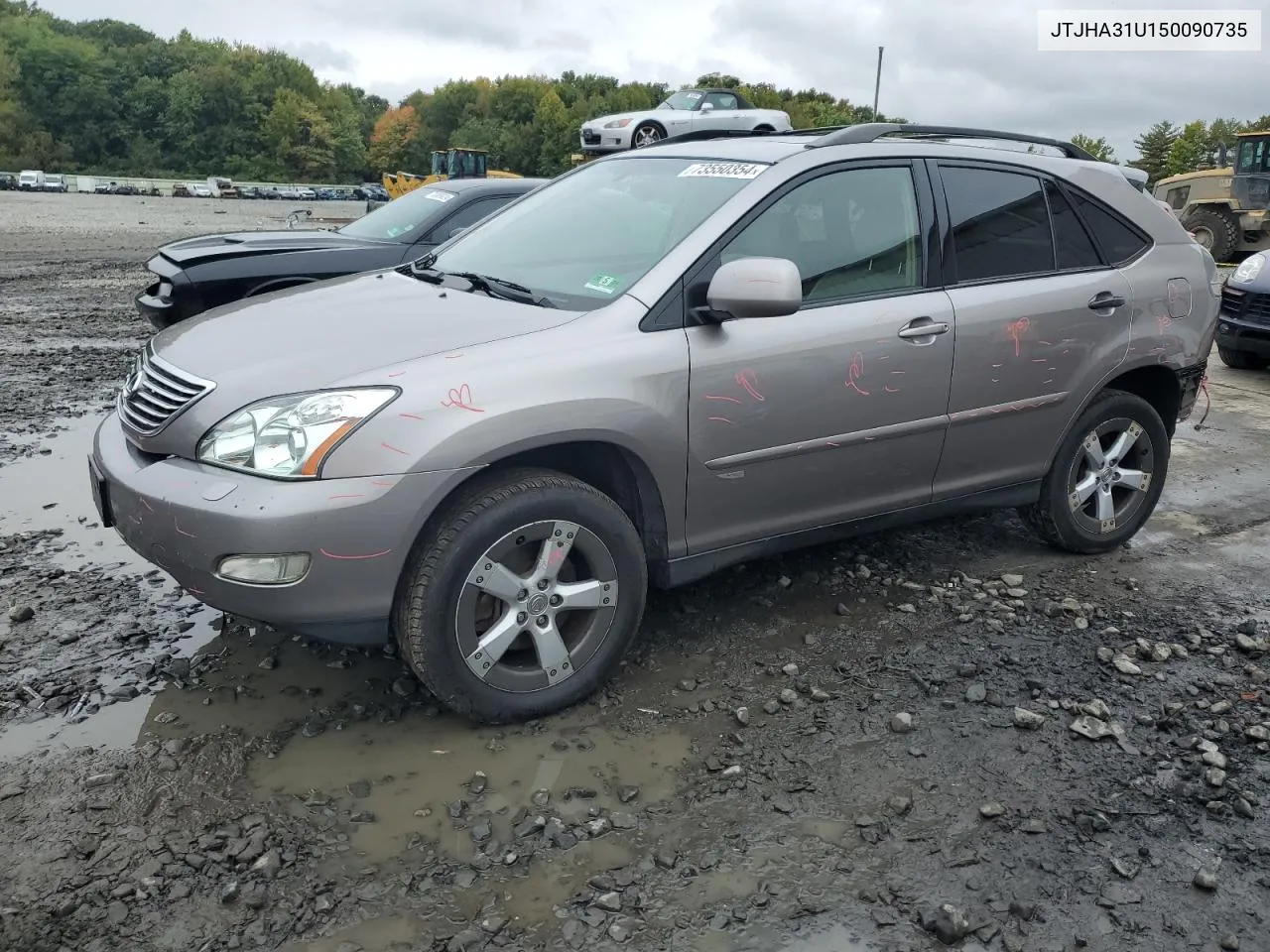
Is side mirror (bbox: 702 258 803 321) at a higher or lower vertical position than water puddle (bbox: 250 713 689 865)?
higher

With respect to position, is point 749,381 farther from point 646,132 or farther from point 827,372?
point 646,132

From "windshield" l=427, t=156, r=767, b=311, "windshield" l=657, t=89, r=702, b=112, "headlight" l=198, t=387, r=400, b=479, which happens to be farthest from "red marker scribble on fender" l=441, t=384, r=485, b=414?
"windshield" l=657, t=89, r=702, b=112

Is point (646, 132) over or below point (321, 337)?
over

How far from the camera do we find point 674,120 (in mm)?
21375

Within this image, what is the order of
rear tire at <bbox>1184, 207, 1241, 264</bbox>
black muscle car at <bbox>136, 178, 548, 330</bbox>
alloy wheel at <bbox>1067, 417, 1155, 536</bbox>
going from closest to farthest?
alloy wheel at <bbox>1067, 417, 1155, 536</bbox>, black muscle car at <bbox>136, 178, 548, 330</bbox>, rear tire at <bbox>1184, 207, 1241, 264</bbox>

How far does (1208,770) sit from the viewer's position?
3.02m

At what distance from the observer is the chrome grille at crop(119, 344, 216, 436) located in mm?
3062

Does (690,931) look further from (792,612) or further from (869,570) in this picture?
(869,570)

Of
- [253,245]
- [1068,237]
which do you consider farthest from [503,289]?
[253,245]

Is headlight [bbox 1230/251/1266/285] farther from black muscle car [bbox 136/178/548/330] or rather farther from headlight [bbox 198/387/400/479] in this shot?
headlight [bbox 198/387/400/479]

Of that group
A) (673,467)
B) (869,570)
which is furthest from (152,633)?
(869,570)

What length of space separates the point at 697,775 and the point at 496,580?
810mm

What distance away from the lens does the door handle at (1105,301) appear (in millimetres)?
4285

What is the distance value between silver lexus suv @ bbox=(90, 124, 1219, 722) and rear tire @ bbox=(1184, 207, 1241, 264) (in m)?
18.0
